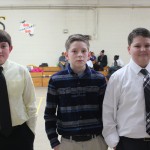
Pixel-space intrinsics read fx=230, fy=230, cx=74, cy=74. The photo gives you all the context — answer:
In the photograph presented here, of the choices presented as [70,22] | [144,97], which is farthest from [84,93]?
[70,22]

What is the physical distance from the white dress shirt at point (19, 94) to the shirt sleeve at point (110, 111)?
0.67 m

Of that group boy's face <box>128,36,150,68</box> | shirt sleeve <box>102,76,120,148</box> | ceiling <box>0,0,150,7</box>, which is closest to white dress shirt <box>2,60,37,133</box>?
shirt sleeve <box>102,76,120,148</box>

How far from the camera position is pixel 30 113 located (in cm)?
204

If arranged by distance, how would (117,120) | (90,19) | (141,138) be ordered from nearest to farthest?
1. (141,138)
2. (117,120)
3. (90,19)

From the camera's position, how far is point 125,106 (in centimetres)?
174

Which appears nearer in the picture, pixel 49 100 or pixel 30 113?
pixel 49 100

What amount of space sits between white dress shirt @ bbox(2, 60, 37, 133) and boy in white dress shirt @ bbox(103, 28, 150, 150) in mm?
676

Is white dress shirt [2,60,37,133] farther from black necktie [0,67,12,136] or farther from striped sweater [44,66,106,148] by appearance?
striped sweater [44,66,106,148]

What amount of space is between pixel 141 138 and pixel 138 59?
58 cm

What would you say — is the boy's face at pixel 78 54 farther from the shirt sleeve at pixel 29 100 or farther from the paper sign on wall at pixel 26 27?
the paper sign on wall at pixel 26 27

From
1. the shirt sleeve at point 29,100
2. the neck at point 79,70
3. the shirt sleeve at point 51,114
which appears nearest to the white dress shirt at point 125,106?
the neck at point 79,70

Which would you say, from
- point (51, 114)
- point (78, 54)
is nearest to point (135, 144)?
point (51, 114)

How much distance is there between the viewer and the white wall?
36.2 feet

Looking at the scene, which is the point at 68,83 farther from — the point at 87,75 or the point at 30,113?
the point at 30,113
